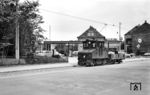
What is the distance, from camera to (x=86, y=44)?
33.7 m

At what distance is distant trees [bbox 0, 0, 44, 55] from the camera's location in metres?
27.8

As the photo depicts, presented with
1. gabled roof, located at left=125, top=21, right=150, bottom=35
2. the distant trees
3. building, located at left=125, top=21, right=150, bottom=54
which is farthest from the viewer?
gabled roof, located at left=125, top=21, right=150, bottom=35

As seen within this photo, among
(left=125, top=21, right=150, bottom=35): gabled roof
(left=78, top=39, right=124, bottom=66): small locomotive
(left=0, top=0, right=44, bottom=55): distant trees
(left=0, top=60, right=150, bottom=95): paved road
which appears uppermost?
(left=125, top=21, right=150, bottom=35): gabled roof

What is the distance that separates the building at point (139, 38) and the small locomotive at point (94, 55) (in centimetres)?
5665

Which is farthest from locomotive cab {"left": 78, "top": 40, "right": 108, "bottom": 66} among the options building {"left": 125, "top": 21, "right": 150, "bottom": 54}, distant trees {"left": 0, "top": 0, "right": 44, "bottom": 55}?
building {"left": 125, "top": 21, "right": 150, "bottom": 54}

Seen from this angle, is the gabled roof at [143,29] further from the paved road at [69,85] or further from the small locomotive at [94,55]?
the paved road at [69,85]

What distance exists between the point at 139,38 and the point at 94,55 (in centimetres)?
6900

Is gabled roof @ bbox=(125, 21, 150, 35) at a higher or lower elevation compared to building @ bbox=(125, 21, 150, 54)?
higher

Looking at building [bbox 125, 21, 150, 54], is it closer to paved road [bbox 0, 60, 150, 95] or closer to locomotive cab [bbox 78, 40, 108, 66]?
locomotive cab [bbox 78, 40, 108, 66]

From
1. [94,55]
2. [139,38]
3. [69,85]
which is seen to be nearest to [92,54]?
[94,55]

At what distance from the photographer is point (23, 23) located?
29219 millimetres

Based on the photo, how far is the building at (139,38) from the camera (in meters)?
93.7

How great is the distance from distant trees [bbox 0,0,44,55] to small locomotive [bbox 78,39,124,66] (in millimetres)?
5770

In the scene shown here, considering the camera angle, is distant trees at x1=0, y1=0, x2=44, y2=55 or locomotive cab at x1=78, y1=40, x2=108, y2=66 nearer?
distant trees at x1=0, y1=0, x2=44, y2=55
